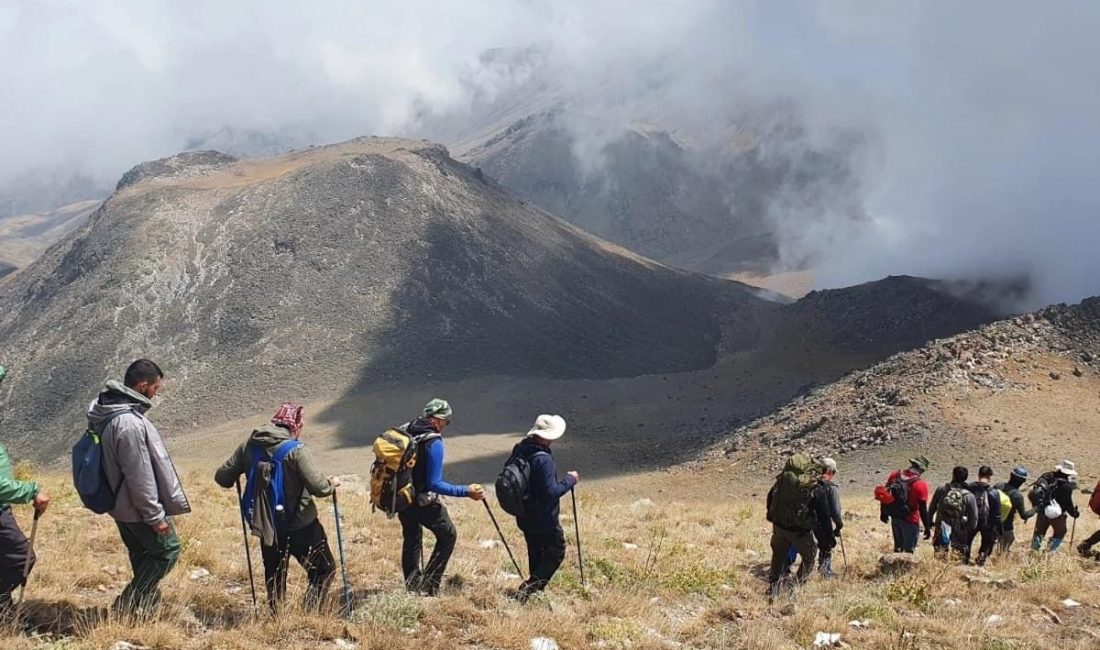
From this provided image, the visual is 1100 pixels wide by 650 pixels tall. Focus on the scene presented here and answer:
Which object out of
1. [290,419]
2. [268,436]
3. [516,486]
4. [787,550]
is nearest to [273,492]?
[268,436]

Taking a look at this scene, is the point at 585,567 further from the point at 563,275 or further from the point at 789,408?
the point at 563,275

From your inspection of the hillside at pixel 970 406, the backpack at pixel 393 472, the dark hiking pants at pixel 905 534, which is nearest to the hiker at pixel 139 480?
the backpack at pixel 393 472

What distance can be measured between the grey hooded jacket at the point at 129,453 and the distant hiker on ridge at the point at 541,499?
8.56ft

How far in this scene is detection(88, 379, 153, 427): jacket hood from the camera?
5445 mm

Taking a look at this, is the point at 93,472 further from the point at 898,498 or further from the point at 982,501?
the point at 982,501

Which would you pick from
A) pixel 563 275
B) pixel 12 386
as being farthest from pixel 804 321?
pixel 12 386

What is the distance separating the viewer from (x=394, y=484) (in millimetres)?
6828

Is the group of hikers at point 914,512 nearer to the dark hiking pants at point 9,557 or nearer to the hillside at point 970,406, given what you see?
the dark hiking pants at point 9,557

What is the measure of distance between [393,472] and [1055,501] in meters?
9.87

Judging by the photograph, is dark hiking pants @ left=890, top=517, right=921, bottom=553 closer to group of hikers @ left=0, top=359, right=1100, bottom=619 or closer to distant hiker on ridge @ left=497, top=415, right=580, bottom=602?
group of hikers @ left=0, top=359, right=1100, bottom=619

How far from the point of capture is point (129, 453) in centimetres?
546

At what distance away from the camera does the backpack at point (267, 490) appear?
611 centimetres

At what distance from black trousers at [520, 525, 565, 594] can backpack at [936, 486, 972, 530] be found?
5.51 metres

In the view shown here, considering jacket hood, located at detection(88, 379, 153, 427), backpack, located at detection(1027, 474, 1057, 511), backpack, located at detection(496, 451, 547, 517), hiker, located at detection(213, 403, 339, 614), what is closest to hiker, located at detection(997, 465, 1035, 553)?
backpack, located at detection(1027, 474, 1057, 511)
